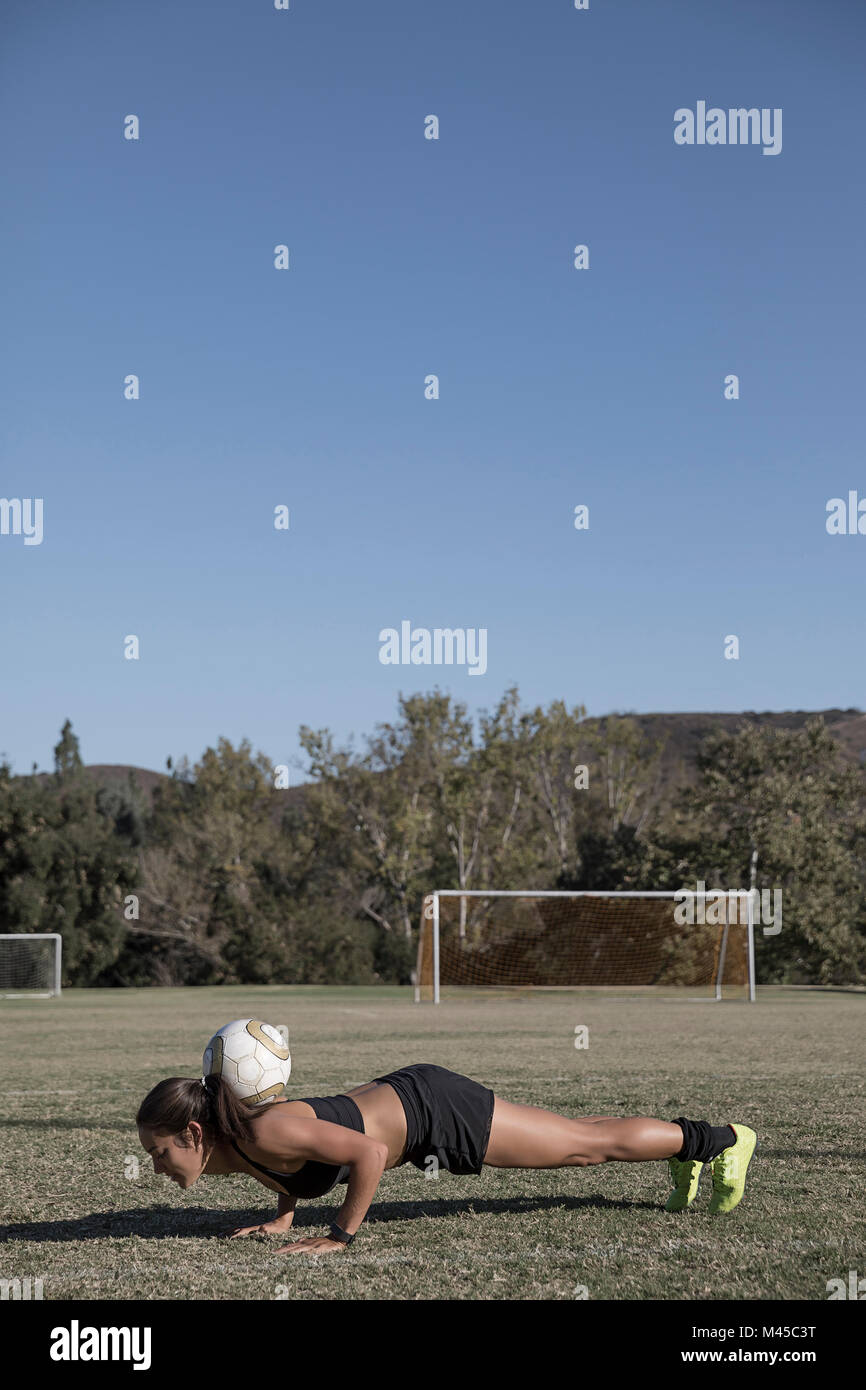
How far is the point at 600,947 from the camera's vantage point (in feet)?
109

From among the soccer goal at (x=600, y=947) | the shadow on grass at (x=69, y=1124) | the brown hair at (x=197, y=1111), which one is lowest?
the soccer goal at (x=600, y=947)

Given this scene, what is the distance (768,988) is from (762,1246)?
107ft

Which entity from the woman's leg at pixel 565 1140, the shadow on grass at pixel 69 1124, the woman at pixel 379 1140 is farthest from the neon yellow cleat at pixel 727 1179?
the shadow on grass at pixel 69 1124

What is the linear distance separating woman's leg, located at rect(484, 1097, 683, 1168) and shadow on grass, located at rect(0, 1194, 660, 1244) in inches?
15.6

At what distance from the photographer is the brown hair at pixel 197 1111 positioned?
176 inches

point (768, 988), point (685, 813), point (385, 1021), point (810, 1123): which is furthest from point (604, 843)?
point (810, 1123)

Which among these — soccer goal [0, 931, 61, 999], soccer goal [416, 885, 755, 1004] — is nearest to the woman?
soccer goal [416, 885, 755, 1004]

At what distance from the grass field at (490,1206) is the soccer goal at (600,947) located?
63.6 feet

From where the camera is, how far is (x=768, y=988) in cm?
3562

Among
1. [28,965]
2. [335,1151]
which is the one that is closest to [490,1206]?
[335,1151]

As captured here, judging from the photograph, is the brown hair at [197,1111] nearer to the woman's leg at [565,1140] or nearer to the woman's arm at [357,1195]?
the woman's arm at [357,1195]

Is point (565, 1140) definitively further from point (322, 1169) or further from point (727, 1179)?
point (322, 1169)

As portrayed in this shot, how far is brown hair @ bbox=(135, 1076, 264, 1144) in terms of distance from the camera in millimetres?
4465

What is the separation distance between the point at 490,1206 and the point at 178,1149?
152 centimetres
